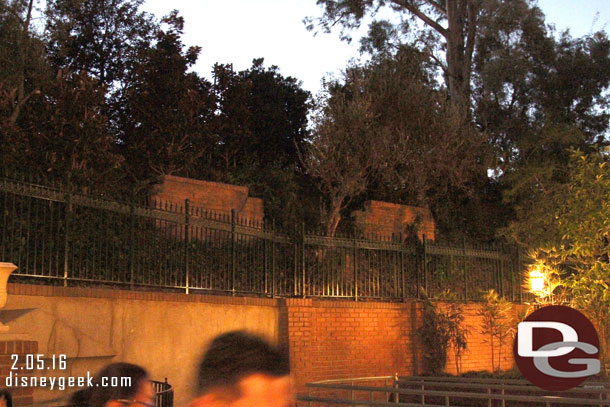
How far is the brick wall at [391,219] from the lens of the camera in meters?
17.8

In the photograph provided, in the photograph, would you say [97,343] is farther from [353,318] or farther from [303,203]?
[303,203]

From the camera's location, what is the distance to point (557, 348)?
740 centimetres

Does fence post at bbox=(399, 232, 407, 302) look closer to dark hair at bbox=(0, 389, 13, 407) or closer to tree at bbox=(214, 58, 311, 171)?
tree at bbox=(214, 58, 311, 171)

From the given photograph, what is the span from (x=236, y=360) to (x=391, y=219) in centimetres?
743

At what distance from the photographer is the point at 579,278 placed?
1706 centimetres

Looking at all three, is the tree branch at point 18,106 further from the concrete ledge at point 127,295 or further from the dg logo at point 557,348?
the dg logo at point 557,348

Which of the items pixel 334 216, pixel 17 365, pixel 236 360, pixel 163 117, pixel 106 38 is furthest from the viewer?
pixel 106 38

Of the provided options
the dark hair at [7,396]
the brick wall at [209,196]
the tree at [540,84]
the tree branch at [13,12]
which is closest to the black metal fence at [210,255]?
the brick wall at [209,196]

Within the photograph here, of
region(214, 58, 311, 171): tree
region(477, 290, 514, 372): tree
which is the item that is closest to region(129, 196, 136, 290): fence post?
region(477, 290, 514, 372): tree

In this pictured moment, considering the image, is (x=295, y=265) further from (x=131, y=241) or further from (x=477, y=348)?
(x=477, y=348)

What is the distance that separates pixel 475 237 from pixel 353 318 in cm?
899

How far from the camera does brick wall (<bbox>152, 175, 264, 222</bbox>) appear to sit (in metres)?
14.4

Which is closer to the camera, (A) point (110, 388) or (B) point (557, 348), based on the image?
(B) point (557, 348)

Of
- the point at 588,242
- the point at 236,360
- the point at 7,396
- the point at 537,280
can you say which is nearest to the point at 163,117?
the point at 236,360
